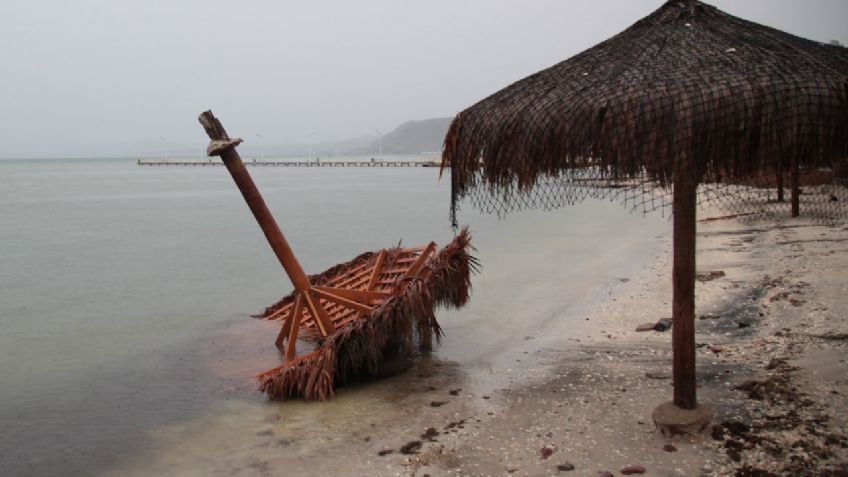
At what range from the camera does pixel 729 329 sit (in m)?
7.66

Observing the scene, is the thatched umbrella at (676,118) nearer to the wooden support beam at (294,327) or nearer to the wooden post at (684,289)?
the wooden post at (684,289)

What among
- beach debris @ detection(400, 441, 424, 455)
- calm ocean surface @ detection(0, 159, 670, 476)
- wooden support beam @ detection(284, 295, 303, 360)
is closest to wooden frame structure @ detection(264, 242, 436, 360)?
wooden support beam @ detection(284, 295, 303, 360)

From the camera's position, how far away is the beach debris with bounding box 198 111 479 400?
645 cm

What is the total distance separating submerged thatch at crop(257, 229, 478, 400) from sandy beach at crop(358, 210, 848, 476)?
780 millimetres

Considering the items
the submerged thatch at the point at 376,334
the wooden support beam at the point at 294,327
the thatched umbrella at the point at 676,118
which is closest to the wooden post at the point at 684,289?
the thatched umbrella at the point at 676,118

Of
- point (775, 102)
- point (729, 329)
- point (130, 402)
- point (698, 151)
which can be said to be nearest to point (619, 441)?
point (698, 151)

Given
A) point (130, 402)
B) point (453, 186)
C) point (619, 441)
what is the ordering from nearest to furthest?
point (619, 441) < point (453, 186) < point (130, 402)

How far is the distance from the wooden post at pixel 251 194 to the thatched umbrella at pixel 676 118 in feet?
7.50

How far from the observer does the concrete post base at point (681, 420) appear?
468 cm

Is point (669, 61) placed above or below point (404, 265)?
above

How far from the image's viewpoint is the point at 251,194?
6629 mm

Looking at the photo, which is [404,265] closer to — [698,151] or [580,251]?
[698,151]

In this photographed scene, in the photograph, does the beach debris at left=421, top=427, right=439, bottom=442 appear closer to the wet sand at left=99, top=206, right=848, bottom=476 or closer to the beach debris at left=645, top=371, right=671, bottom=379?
the wet sand at left=99, top=206, right=848, bottom=476

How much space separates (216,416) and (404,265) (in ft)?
9.05
